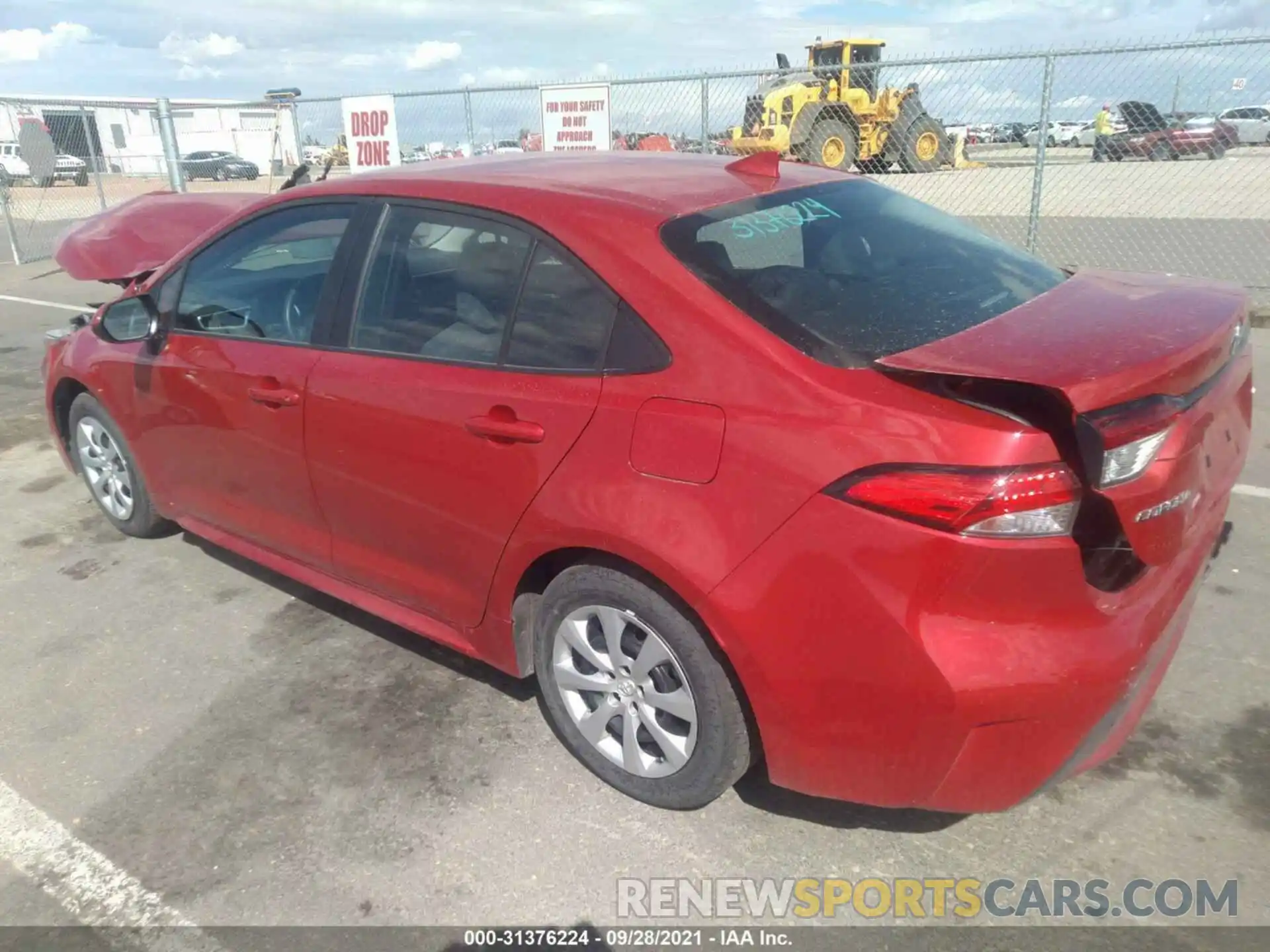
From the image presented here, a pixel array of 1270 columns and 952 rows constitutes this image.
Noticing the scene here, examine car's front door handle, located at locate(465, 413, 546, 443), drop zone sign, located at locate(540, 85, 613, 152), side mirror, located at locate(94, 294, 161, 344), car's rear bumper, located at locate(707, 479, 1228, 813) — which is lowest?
car's rear bumper, located at locate(707, 479, 1228, 813)

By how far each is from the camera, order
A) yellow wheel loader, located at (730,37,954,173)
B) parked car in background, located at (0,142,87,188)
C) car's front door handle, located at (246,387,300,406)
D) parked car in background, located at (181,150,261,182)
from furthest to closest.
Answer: parked car in background, located at (181,150,261,182)
parked car in background, located at (0,142,87,188)
yellow wheel loader, located at (730,37,954,173)
car's front door handle, located at (246,387,300,406)

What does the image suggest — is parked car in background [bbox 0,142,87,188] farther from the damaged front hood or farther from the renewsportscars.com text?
the renewsportscars.com text

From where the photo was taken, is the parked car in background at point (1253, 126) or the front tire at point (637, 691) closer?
the front tire at point (637, 691)

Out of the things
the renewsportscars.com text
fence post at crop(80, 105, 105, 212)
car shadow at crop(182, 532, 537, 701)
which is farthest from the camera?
fence post at crop(80, 105, 105, 212)

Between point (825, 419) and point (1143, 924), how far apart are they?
140 centimetres

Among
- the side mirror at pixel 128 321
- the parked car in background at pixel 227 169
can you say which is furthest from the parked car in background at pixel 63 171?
the side mirror at pixel 128 321

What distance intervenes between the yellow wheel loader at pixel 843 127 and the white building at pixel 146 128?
7.81 m

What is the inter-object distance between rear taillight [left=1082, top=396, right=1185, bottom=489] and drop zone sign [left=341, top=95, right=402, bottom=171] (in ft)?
35.3

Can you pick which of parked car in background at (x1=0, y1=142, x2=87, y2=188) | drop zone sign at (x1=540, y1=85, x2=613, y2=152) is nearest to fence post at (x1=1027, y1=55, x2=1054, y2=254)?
drop zone sign at (x1=540, y1=85, x2=613, y2=152)

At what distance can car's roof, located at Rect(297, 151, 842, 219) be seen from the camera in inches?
105

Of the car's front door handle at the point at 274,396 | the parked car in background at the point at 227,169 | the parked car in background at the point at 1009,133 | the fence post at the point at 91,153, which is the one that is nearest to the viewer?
the car's front door handle at the point at 274,396

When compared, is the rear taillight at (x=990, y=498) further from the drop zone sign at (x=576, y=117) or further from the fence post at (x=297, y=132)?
the fence post at (x=297, y=132)

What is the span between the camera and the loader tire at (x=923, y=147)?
54.0 ft

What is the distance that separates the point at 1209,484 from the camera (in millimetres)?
2371
